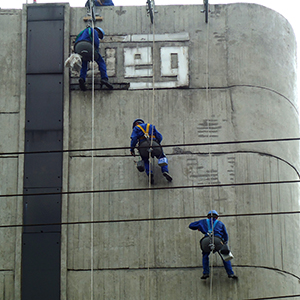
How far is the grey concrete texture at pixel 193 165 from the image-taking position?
40.1 feet

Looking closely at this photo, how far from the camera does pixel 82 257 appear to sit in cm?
1237

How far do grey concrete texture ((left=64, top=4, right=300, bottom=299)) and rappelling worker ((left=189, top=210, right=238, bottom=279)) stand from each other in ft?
0.84

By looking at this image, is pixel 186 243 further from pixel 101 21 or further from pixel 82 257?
pixel 101 21

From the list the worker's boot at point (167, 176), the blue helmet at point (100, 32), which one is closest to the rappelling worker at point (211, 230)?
the worker's boot at point (167, 176)

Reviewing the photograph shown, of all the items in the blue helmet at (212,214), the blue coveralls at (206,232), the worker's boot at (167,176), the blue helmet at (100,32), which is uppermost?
the blue helmet at (100,32)

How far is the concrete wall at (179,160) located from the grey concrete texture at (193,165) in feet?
0.06

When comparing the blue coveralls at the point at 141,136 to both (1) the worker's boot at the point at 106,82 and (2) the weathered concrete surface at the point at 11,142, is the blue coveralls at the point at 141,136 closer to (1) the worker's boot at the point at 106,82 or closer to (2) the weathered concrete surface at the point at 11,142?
(1) the worker's boot at the point at 106,82

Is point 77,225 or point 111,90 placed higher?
point 111,90

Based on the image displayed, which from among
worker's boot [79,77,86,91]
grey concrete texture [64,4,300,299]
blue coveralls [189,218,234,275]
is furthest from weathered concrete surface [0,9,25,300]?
blue coveralls [189,218,234,275]

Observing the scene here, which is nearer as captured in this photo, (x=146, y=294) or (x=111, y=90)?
(x=146, y=294)

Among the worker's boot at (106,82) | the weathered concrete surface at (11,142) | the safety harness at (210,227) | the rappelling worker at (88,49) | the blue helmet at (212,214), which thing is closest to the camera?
the safety harness at (210,227)

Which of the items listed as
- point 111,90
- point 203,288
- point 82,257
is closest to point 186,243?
point 203,288

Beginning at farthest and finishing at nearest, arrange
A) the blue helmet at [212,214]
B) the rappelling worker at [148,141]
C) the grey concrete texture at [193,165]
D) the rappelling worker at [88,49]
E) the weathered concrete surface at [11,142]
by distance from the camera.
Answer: the rappelling worker at [88,49]
the rappelling worker at [148,141]
the weathered concrete surface at [11,142]
the grey concrete texture at [193,165]
the blue helmet at [212,214]

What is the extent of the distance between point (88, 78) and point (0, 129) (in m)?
1.95
